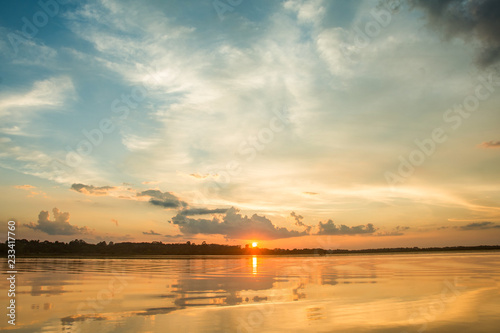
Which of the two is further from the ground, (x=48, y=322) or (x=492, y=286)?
(x=48, y=322)

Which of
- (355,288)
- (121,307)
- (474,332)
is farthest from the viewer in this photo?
(355,288)

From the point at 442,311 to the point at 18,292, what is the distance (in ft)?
91.8

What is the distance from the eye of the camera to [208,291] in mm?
26984

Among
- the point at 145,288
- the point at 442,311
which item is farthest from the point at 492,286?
the point at 145,288

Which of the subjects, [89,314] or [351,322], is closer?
[351,322]

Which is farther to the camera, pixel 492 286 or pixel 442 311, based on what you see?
pixel 492 286

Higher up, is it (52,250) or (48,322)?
(48,322)

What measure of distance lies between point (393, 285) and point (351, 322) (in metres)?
16.0

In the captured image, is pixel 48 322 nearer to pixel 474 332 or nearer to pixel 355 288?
pixel 474 332

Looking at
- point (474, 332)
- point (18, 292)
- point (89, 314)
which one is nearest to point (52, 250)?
point (18, 292)

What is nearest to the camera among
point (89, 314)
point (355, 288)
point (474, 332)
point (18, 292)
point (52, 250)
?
point (474, 332)

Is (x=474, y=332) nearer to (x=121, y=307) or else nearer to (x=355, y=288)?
(x=355, y=288)

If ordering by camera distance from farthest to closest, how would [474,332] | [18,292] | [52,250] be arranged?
[52,250] < [18,292] < [474,332]

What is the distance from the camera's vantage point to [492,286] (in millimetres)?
28812
